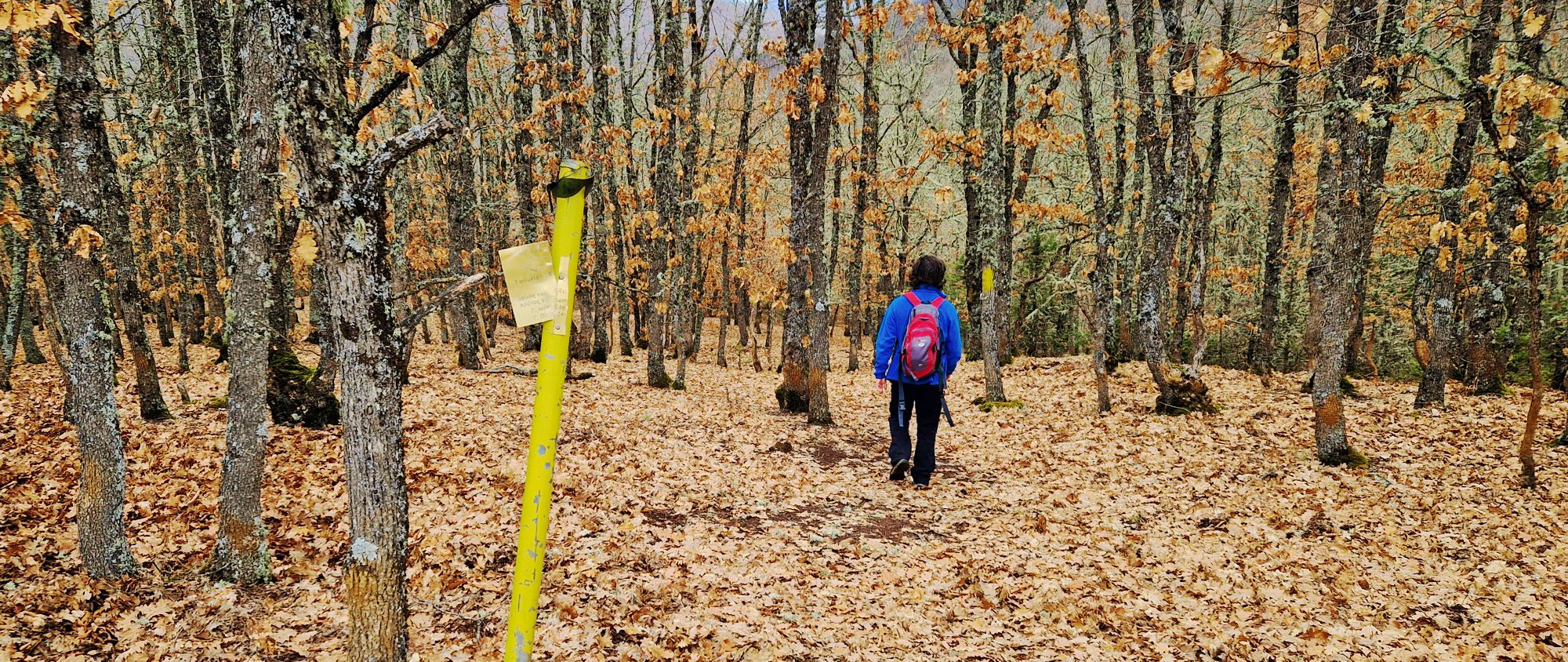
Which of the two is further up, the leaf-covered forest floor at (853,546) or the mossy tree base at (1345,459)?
the mossy tree base at (1345,459)

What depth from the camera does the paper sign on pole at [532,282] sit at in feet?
9.61

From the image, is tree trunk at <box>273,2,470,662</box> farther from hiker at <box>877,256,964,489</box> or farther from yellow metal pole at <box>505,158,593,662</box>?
hiker at <box>877,256,964,489</box>

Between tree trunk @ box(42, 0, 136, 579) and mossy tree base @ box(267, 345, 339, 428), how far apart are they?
12.3 ft

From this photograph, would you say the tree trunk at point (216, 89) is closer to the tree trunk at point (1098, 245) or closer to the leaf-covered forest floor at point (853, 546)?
the leaf-covered forest floor at point (853, 546)

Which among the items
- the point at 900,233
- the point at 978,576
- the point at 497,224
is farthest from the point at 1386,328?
the point at 497,224

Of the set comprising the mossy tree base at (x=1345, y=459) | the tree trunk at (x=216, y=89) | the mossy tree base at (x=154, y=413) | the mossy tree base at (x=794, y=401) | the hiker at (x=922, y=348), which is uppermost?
the tree trunk at (x=216, y=89)

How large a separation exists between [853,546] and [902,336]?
8.09ft

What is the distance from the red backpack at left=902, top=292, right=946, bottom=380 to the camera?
7277mm

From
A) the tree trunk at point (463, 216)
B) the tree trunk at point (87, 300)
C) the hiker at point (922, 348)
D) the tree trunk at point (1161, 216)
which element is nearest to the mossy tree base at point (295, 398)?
the tree trunk at point (87, 300)

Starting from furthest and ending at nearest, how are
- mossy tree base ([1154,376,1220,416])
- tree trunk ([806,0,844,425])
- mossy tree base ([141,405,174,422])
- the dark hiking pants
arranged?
mossy tree base ([1154,376,1220,416]), tree trunk ([806,0,844,425]), mossy tree base ([141,405,174,422]), the dark hiking pants

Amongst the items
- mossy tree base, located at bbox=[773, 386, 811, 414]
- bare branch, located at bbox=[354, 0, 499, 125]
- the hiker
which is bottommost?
mossy tree base, located at bbox=[773, 386, 811, 414]

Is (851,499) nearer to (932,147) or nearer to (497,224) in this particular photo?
(932,147)

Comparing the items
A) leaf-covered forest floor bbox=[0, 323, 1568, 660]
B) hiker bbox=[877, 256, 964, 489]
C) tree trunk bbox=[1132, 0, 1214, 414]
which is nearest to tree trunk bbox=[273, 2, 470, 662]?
leaf-covered forest floor bbox=[0, 323, 1568, 660]

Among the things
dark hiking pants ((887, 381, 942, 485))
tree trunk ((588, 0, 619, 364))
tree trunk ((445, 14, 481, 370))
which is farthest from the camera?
tree trunk ((588, 0, 619, 364))
